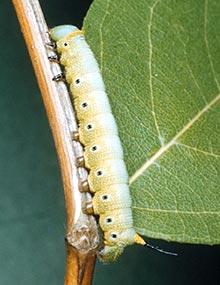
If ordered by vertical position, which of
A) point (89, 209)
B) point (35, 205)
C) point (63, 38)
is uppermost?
point (35, 205)

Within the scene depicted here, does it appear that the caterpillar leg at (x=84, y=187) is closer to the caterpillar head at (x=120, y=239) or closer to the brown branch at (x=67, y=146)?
the brown branch at (x=67, y=146)

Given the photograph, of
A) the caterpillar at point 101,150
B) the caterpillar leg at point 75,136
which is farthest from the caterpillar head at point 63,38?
the caterpillar leg at point 75,136

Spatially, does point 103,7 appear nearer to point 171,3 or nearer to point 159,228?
point 171,3

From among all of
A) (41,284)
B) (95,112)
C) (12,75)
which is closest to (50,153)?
(12,75)

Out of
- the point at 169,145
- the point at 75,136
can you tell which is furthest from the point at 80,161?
the point at 169,145

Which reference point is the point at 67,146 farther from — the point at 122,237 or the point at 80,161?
the point at 122,237

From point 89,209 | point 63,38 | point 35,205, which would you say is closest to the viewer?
point 89,209

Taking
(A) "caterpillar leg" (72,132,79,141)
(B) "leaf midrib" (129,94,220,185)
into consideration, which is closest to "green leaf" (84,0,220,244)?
(B) "leaf midrib" (129,94,220,185)
